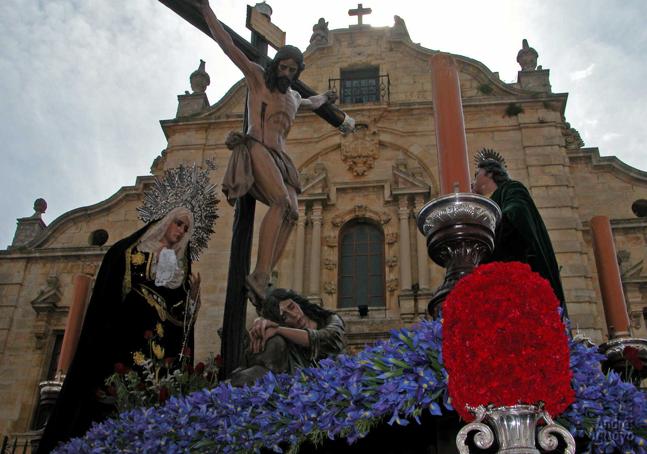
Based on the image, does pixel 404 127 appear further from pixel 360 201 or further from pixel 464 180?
pixel 464 180

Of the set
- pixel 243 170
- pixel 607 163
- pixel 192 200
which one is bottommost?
pixel 243 170

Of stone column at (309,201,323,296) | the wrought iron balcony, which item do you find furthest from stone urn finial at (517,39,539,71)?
stone column at (309,201,323,296)

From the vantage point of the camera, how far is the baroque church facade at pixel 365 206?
13703 mm

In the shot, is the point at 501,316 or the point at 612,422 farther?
the point at 612,422

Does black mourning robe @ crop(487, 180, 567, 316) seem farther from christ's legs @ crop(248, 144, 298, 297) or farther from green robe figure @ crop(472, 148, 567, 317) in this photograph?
christ's legs @ crop(248, 144, 298, 297)

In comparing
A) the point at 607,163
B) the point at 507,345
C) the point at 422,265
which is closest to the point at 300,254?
the point at 422,265

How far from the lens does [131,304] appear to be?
4.70 metres

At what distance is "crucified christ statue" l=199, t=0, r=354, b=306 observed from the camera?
4.51 metres

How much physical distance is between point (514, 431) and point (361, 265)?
40.5ft

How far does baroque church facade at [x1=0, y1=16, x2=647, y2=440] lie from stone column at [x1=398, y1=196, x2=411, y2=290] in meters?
0.03

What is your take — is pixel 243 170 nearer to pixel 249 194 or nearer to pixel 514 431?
pixel 249 194

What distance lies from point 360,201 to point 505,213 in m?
11.1

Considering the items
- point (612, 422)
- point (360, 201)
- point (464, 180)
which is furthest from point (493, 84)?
point (612, 422)

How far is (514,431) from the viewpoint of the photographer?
2.04 m
